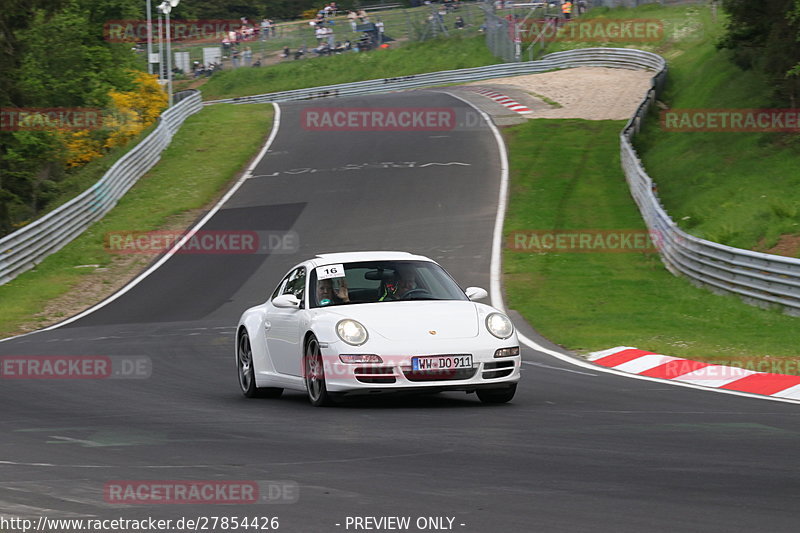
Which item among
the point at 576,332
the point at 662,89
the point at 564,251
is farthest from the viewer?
the point at 662,89

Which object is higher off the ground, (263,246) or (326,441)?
(326,441)

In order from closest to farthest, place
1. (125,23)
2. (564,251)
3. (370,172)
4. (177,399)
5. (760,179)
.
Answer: (177,399)
(564,251)
(760,179)
(370,172)
(125,23)

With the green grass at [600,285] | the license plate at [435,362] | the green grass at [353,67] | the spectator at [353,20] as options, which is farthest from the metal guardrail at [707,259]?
the spectator at [353,20]

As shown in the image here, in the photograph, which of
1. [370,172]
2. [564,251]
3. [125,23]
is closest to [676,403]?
[564,251]

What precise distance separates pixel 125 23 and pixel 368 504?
6301 cm

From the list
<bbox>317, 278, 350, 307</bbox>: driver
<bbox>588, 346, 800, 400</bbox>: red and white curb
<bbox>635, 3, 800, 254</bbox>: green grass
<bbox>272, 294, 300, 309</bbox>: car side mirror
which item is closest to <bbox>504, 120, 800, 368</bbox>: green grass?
<bbox>588, 346, 800, 400</bbox>: red and white curb

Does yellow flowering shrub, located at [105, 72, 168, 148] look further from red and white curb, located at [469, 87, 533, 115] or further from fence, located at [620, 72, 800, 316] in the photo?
fence, located at [620, 72, 800, 316]

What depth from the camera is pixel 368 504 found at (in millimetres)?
6273

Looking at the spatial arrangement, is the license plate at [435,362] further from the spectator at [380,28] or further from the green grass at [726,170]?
the spectator at [380,28]

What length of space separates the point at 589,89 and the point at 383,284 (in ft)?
148

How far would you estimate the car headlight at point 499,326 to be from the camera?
35.1ft

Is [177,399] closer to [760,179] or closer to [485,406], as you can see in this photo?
[485,406]

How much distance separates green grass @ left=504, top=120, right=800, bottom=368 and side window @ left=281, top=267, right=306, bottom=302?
17.2 feet

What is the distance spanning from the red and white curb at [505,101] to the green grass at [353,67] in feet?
44.4
